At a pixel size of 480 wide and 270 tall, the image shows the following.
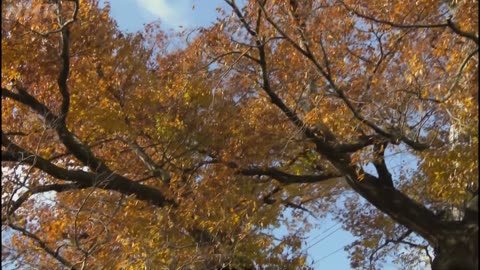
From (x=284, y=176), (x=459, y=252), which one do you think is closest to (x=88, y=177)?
(x=284, y=176)

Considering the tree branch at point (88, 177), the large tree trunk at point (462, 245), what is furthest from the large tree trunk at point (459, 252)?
the tree branch at point (88, 177)

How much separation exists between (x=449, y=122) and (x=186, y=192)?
168 inches

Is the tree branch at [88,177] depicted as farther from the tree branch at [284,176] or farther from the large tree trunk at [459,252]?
the large tree trunk at [459,252]

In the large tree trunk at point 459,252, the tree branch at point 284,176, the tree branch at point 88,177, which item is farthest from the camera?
the tree branch at point 284,176

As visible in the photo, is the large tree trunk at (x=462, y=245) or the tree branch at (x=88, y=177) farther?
the tree branch at (x=88, y=177)

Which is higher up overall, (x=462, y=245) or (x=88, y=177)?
(x=88, y=177)

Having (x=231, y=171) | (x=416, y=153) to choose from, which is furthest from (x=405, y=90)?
(x=231, y=171)

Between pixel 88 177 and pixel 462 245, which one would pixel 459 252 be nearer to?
pixel 462 245

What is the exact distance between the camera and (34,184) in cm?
998

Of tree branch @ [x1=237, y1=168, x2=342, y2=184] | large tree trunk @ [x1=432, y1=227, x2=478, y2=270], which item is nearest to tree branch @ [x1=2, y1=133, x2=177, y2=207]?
tree branch @ [x1=237, y1=168, x2=342, y2=184]

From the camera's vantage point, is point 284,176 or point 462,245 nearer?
point 462,245

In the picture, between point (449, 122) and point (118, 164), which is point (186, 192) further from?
point (449, 122)

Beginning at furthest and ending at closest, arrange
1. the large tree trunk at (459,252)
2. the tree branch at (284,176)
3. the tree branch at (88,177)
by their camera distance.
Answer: the tree branch at (284,176) → the tree branch at (88,177) → the large tree trunk at (459,252)

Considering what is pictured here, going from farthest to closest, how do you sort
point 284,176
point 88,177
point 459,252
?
1. point 284,176
2. point 88,177
3. point 459,252
